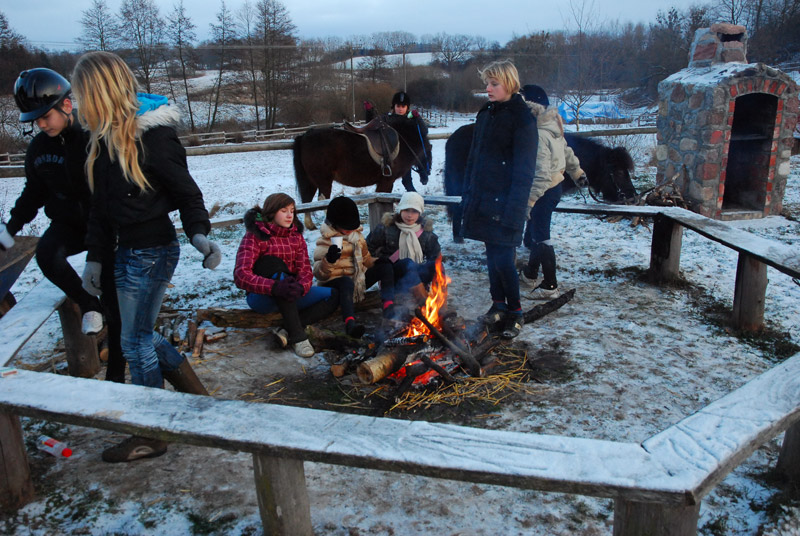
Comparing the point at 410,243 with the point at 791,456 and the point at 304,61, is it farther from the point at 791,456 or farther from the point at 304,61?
the point at 304,61

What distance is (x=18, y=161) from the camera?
1891 cm

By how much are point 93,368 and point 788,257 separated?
4624 millimetres

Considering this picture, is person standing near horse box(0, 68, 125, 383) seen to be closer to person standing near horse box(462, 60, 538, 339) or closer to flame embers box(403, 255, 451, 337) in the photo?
flame embers box(403, 255, 451, 337)

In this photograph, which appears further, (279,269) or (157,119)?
(279,269)

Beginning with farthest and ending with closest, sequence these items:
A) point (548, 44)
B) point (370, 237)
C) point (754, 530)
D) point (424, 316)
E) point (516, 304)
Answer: point (548, 44) → point (370, 237) → point (516, 304) → point (424, 316) → point (754, 530)

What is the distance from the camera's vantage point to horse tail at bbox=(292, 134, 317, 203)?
8.32 meters

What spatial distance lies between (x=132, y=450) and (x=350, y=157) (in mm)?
6079

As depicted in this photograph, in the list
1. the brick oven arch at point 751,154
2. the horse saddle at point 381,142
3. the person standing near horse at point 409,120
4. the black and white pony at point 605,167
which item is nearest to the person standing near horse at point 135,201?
the black and white pony at point 605,167

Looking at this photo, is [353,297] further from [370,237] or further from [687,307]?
[687,307]

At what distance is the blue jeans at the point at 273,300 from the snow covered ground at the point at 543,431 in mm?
344

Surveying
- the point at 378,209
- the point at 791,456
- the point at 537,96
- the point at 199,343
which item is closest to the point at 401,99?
the point at 378,209

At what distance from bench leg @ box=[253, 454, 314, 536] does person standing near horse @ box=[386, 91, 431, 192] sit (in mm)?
6520

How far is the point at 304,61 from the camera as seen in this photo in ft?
105

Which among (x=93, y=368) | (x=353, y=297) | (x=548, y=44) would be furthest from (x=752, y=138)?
(x=548, y=44)
